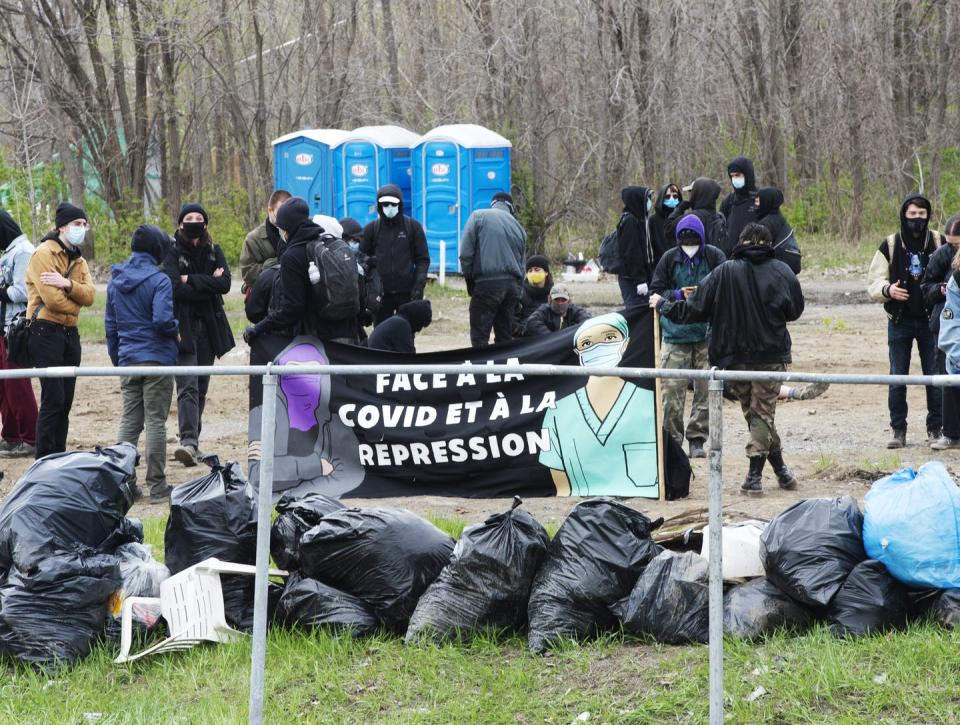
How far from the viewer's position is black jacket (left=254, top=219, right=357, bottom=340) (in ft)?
27.6

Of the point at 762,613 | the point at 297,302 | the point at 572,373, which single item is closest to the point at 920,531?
the point at 762,613

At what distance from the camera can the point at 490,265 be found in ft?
38.4

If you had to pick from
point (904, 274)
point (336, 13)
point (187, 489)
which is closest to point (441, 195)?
point (336, 13)

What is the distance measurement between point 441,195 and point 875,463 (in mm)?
14354

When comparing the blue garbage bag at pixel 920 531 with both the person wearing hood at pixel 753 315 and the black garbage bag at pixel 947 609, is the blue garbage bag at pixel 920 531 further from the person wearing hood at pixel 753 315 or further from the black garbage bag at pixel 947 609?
the person wearing hood at pixel 753 315

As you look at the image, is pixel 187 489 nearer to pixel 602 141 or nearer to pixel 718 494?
pixel 718 494

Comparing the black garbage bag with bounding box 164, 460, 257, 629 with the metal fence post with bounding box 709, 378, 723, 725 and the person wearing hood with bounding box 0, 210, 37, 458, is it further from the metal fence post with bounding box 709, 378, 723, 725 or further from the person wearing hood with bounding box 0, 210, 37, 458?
the person wearing hood with bounding box 0, 210, 37, 458

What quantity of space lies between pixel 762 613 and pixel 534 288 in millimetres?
6973

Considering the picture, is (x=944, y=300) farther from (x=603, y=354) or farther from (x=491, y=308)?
(x=491, y=308)

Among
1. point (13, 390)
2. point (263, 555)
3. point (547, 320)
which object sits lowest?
point (13, 390)

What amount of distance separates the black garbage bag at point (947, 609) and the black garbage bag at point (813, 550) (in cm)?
34

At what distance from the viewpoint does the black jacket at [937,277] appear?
8.93 m

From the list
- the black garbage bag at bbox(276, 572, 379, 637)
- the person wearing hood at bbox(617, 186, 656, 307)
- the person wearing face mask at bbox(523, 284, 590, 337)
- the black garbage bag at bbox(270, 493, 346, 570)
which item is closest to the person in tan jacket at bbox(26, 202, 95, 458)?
the black garbage bag at bbox(270, 493, 346, 570)

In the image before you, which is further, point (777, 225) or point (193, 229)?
point (777, 225)
